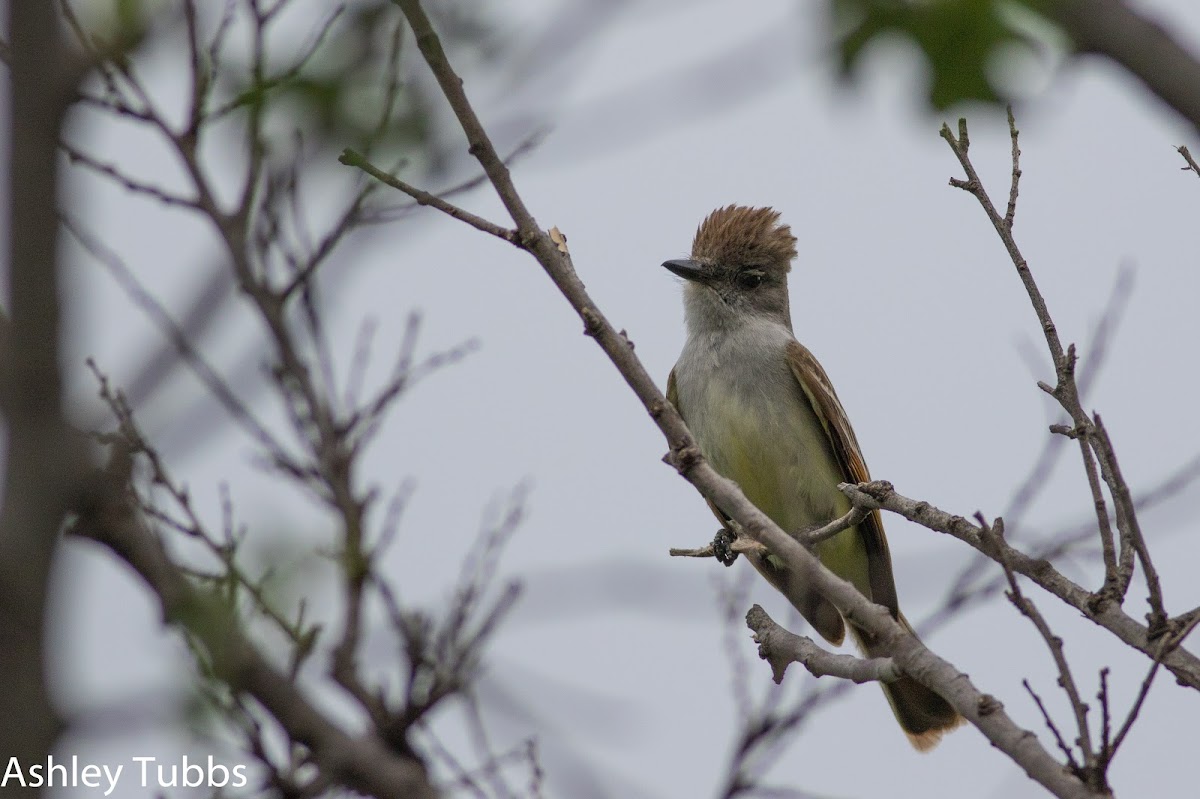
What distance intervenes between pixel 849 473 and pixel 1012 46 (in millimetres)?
5552

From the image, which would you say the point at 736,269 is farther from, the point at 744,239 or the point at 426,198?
the point at 426,198

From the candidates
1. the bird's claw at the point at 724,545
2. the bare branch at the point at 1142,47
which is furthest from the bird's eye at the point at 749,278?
the bare branch at the point at 1142,47

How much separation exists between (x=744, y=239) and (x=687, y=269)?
0.53 metres

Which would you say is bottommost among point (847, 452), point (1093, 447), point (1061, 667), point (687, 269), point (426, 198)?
point (1061, 667)

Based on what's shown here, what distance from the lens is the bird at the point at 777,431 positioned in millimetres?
7930

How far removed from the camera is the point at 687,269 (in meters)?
9.00

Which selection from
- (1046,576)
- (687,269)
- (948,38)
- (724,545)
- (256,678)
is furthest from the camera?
(687,269)

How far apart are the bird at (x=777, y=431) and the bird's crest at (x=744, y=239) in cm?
1

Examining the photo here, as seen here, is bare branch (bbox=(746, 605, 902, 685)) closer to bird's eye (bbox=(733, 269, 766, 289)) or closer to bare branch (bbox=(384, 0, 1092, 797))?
bare branch (bbox=(384, 0, 1092, 797))

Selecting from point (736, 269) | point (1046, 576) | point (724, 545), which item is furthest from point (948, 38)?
point (736, 269)

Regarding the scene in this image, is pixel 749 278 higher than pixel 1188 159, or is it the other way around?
pixel 749 278

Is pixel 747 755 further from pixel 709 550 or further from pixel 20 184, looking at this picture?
pixel 20 184

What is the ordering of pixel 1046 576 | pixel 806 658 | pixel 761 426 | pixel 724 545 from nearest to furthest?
pixel 1046 576
pixel 806 658
pixel 724 545
pixel 761 426

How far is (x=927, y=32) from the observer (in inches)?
120
